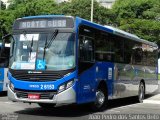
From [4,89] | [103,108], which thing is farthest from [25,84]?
[4,89]

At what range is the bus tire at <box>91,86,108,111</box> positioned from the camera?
14.7 meters

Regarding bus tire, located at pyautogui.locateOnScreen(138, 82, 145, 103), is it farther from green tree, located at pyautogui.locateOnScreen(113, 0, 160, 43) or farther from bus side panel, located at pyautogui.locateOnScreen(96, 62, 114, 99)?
green tree, located at pyautogui.locateOnScreen(113, 0, 160, 43)

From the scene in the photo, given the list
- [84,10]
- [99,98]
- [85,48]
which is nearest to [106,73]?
[99,98]

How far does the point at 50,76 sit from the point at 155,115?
390cm

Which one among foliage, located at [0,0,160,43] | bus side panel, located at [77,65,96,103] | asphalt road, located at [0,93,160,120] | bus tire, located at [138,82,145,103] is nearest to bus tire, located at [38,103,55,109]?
asphalt road, located at [0,93,160,120]

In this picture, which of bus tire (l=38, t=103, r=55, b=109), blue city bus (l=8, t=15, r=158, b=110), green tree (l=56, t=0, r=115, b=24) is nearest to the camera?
blue city bus (l=8, t=15, r=158, b=110)

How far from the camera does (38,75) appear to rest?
13.1 meters

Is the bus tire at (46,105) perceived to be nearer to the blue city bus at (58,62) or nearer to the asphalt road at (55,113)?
the asphalt road at (55,113)

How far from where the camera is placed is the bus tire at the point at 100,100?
14734 millimetres

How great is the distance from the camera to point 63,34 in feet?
43.6

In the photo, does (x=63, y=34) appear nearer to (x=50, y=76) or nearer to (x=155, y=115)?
(x=50, y=76)

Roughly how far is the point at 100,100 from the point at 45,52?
3.03 metres

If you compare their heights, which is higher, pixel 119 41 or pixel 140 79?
pixel 119 41

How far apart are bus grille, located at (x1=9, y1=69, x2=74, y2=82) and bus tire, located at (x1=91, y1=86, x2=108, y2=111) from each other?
7.33ft
